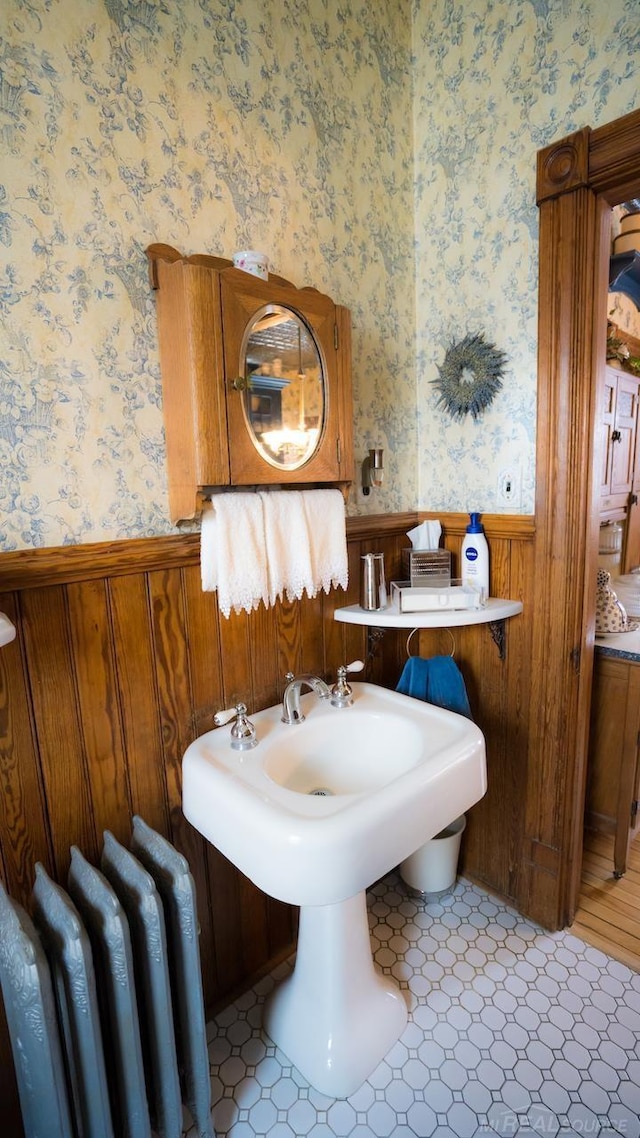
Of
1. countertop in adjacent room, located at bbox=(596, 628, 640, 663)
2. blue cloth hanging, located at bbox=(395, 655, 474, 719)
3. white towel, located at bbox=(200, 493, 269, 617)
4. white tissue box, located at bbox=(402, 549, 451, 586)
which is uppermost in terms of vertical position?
white towel, located at bbox=(200, 493, 269, 617)

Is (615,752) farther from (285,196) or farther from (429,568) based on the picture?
(285,196)

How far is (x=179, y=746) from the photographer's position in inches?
47.1

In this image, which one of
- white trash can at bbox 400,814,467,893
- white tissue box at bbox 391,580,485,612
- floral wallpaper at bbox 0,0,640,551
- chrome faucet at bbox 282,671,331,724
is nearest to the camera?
floral wallpaper at bbox 0,0,640,551

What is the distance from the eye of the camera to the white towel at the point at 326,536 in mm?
1236

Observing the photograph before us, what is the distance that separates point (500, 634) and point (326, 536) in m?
0.65

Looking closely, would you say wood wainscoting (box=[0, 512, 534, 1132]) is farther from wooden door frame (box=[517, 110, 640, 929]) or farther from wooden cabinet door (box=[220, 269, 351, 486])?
wooden cabinet door (box=[220, 269, 351, 486])

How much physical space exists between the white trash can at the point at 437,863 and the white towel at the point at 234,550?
3.43ft

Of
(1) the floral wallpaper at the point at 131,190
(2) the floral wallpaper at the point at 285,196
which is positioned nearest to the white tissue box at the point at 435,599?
(2) the floral wallpaper at the point at 285,196

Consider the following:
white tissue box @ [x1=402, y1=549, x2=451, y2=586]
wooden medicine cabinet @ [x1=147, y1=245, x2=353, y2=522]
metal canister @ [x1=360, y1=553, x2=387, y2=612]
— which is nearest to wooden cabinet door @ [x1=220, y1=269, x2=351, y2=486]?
wooden medicine cabinet @ [x1=147, y1=245, x2=353, y2=522]

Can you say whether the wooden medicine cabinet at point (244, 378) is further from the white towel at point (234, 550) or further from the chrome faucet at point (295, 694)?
the chrome faucet at point (295, 694)

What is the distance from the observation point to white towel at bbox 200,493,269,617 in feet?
3.59

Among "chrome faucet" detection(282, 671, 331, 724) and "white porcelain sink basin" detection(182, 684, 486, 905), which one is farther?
"chrome faucet" detection(282, 671, 331, 724)

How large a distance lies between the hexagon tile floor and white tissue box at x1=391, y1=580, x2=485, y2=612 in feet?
3.24

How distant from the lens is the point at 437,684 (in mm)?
1557
